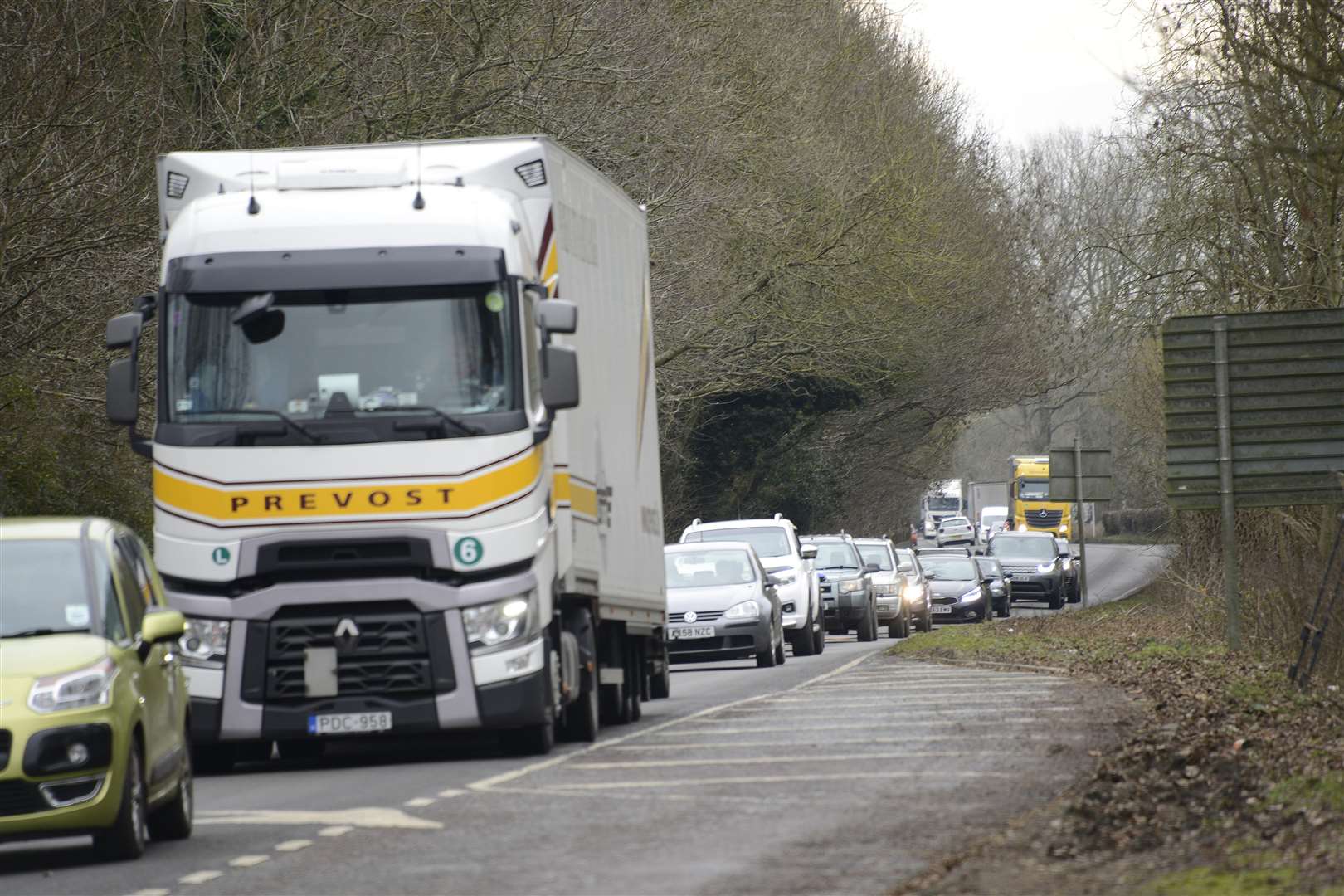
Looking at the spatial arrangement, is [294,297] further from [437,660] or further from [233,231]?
[437,660]

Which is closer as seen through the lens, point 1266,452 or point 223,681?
point 223,681

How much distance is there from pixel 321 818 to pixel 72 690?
2074 millimetres

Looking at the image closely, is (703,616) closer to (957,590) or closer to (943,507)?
(957,590)

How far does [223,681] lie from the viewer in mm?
14852

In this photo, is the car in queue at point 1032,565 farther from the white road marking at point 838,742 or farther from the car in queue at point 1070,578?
the white road marking at point 838,742

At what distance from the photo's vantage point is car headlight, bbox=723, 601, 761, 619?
29.1 metres

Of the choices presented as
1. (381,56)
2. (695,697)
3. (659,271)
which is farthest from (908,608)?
(695,697)

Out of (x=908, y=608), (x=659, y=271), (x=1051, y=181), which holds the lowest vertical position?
(x=908, y=608)

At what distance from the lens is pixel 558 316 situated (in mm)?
14836

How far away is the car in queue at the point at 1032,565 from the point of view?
190 feet

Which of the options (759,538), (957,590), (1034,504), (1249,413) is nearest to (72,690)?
(1249,413)

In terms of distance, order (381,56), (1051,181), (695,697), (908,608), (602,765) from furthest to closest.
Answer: (1051,181), (908,608), (381,56), (695,697), (602,765)

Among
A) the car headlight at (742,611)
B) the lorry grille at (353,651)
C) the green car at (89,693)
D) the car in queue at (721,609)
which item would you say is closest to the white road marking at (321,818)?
the green car at (89,693)

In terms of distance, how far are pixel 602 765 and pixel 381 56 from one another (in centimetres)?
1823
